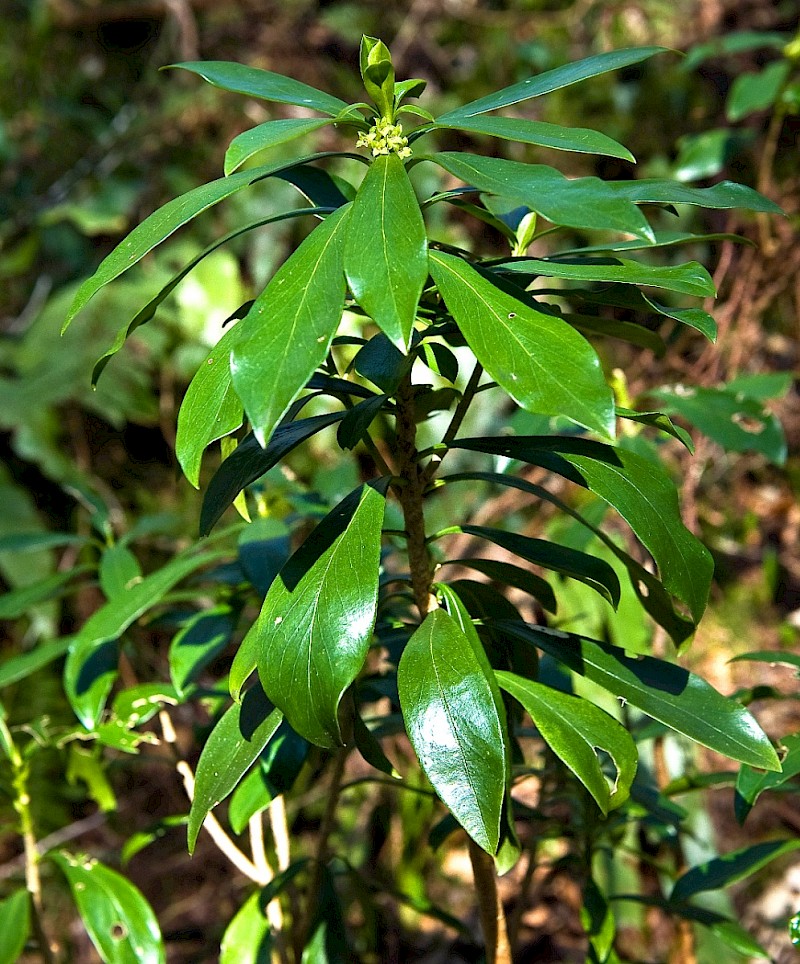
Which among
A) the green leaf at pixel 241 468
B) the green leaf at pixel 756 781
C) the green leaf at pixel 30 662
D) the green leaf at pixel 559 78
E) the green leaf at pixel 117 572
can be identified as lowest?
the green leaf at pixel 756 781

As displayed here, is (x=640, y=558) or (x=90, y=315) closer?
(x=640, y=558)

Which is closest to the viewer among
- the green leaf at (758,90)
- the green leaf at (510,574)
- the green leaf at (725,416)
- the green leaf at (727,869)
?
the green leaf at (510,574)

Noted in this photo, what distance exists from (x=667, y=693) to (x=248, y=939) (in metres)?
0.63

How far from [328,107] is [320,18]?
9.62ft

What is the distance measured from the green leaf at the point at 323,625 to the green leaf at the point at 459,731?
8 centimetres

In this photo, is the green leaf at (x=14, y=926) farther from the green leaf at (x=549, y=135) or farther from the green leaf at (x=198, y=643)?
the green leaf at (x=549, y=135)

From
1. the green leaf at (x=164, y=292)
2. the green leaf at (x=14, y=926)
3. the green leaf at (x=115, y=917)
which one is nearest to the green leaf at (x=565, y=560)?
the green leaf at (x=164, y=292)

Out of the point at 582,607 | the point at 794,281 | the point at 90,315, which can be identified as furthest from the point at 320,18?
the point at 582,607

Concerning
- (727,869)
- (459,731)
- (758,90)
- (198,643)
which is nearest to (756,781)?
(727,869)

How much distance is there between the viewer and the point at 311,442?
2.71m

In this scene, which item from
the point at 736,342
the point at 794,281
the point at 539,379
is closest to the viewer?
the point at 539,379

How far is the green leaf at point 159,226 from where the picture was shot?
0.70 m

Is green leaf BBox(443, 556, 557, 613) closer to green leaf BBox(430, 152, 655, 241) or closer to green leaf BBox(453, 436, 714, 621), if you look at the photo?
green leaf BBox(453, 436, 714, 621)

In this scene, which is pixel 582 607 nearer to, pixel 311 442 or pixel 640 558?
pixel 640 558
